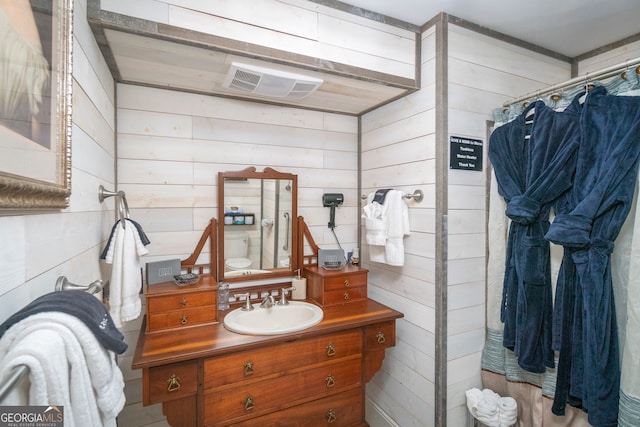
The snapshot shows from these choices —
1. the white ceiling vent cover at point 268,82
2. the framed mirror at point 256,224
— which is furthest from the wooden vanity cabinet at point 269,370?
the white ceiling vent cover at point 268,82

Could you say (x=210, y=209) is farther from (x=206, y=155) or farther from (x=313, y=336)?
(x=313, y=336)

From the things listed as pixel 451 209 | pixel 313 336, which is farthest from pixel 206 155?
pixel 451 209

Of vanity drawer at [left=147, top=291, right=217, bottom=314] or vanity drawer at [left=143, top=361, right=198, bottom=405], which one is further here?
vanity drawer at [left=147, top=291, right=217, bottom=314]

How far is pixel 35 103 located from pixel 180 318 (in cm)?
117

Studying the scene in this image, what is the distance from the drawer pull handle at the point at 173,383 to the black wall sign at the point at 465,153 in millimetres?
1666

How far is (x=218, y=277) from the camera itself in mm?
1858

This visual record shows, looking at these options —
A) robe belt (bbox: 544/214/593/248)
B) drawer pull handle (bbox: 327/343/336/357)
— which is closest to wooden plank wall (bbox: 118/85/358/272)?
drawer pull handle (bbox: 327/343/336/357)

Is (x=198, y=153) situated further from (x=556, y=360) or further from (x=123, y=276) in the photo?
(x=556, y=360)

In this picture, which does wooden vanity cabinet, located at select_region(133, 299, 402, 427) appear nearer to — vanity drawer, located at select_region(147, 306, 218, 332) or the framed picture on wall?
vanity drawer, located at select_region(147, 306, 218, 332)

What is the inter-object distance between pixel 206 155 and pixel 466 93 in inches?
60.9

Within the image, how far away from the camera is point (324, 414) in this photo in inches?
64.0

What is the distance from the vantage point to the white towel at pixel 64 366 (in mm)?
455

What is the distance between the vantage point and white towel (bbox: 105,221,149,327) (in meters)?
1.22

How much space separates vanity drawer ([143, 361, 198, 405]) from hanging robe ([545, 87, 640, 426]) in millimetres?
1659
